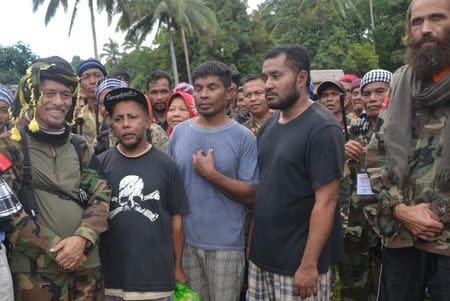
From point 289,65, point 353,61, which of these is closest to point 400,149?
point 289,65

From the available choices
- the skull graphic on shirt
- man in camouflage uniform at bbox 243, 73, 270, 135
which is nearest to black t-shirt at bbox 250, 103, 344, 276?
the skull graphic on shirt

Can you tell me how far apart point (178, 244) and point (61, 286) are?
2.70 ft

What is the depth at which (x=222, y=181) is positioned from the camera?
3.17 metres

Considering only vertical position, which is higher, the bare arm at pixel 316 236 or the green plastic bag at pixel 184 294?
the bare arm at pixel 316 236

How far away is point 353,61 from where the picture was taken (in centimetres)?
2886

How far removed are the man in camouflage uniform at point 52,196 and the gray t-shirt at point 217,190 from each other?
0.64 metres

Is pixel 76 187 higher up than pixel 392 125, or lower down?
lower down

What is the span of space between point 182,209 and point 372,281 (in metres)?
2.20

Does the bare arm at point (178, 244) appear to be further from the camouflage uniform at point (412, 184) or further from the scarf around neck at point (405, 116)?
the scarf around neck at point (405, 116)

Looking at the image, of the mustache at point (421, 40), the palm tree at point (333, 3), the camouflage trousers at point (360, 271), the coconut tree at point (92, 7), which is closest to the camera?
the mustache at point (421, 40)

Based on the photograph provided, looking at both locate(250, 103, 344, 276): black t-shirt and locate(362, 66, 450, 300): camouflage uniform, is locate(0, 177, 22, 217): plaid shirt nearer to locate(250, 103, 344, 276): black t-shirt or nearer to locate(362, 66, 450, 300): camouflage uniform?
locate(250, 103, 344, 276): black t-shirt

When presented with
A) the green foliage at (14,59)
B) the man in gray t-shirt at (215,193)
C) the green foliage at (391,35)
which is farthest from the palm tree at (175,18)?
the man in gray t-shirt at (215,193)

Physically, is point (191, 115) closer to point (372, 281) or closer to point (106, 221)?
point (106, 221)

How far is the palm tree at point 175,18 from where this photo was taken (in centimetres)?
3067
